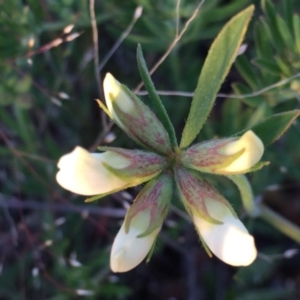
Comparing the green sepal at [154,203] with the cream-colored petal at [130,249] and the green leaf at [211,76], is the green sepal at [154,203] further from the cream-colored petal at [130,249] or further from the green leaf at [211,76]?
the green leaf at [211,76]

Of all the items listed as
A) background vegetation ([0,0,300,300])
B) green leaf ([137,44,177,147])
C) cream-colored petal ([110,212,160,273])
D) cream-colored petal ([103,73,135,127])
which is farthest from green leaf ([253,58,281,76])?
cream-colored petal ([110,212,160,273])

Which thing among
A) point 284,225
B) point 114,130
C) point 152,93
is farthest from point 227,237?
point 114,130

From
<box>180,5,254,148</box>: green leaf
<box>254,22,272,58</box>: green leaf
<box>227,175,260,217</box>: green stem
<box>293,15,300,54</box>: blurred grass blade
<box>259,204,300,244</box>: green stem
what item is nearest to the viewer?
<box>180,5,254,148</box>: green leaf

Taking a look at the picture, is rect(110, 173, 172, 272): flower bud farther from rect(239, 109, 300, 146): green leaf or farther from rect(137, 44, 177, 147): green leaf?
rect(239, 109, 300, 146): green leaf

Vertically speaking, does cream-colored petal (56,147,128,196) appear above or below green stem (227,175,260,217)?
below

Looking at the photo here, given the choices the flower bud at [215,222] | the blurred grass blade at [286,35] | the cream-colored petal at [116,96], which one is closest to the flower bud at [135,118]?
the cream-colored petal at [116,96]

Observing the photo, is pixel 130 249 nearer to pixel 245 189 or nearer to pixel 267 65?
pixel 245 189

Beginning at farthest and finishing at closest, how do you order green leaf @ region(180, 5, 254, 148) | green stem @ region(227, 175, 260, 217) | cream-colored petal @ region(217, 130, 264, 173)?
green stem @ region(227, 175, 260, 217)
green leaf @ region(180, 5, 254, 148)
cream-colored petal @ region(217, 130, 264, 173)
